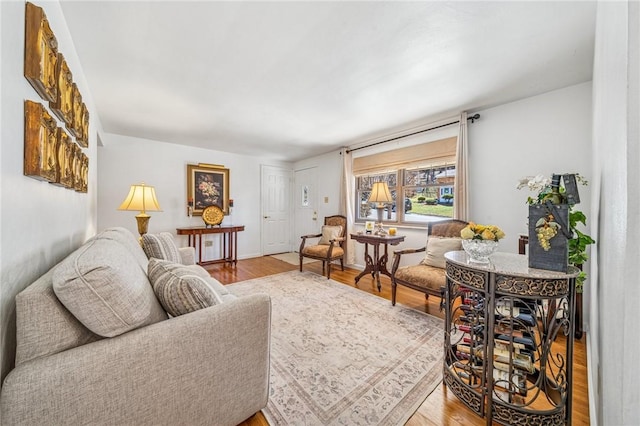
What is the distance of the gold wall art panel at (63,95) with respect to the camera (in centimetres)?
126

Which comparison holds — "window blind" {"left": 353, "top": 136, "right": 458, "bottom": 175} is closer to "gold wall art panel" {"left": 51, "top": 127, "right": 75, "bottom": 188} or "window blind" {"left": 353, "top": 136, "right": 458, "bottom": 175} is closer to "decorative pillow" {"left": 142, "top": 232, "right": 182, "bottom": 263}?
"decorative pillow" {"left": 142, "top": 232, "right": 182, "bottom": 263}

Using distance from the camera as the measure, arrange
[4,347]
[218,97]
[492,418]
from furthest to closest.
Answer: [218,97] → [492,418] → [4,347]

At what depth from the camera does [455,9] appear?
4.76 ft

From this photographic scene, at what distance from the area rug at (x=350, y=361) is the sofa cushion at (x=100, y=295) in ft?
2.99

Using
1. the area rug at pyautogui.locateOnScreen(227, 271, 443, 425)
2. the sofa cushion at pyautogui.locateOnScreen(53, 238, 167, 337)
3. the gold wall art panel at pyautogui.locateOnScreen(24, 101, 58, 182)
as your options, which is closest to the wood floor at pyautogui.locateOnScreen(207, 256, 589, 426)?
the area rug at pyautogui.locateOnScreen(227, 271, 443, 425)

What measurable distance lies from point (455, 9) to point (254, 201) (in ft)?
15.7

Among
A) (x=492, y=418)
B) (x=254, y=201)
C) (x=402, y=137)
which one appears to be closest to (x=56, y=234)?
(x=492, y=418)

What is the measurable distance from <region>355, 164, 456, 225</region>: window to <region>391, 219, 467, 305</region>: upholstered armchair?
1.53ft

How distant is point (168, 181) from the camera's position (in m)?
4.45

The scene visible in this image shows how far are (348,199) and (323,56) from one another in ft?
9.02

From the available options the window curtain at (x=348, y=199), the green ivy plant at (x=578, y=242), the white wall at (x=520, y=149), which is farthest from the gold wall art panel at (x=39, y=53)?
the window curtain at (x=348, y=199)

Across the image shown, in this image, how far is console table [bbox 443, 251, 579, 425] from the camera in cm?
117

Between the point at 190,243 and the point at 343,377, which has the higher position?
the point at 190,243

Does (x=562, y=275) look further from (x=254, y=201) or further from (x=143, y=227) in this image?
(x=254, y=201)
